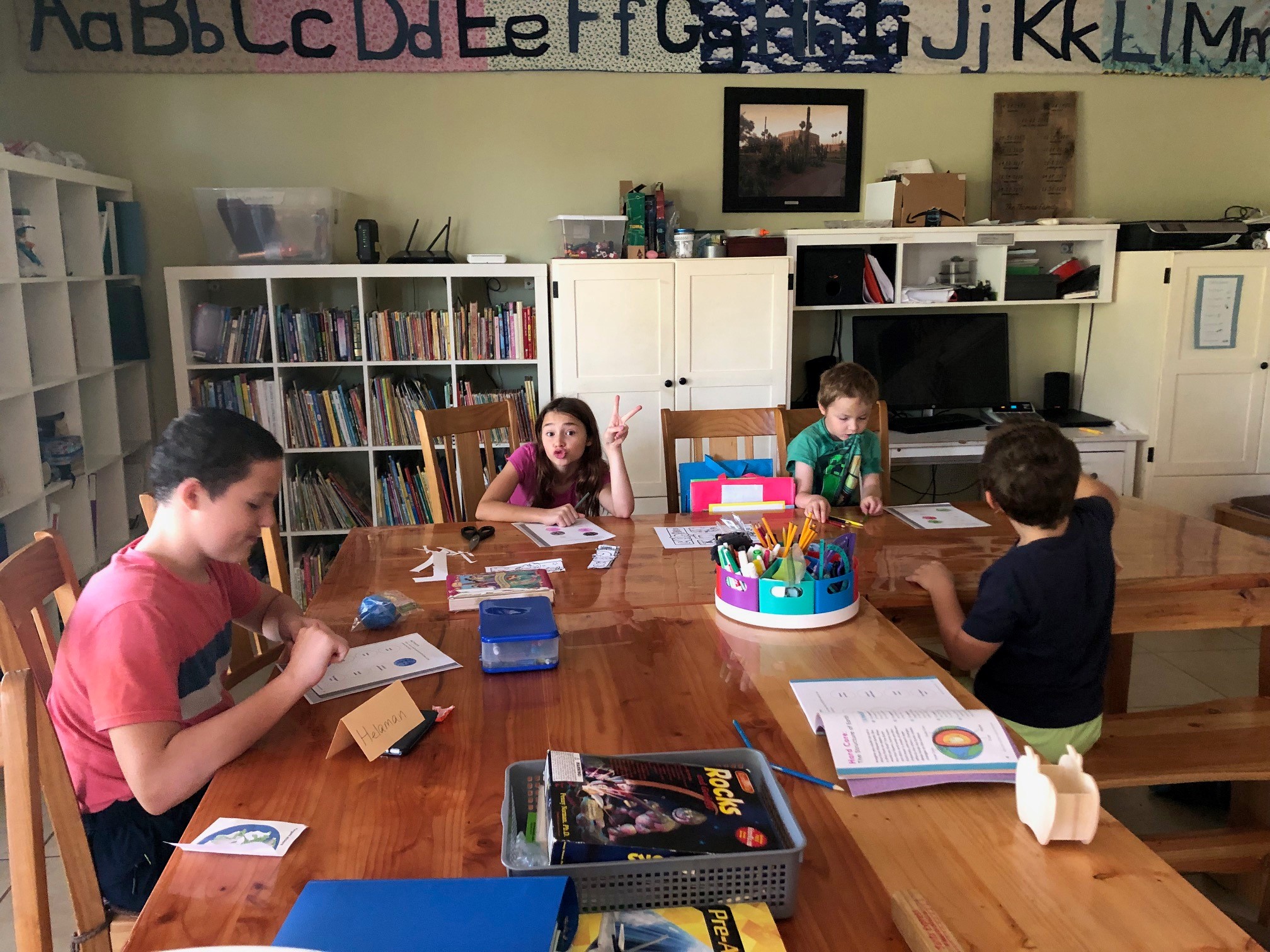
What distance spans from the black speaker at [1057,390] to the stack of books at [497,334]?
2.20 meters

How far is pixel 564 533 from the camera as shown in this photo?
7.37 feet

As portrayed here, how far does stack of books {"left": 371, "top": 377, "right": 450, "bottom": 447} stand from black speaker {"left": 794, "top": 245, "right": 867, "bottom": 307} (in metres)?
1.51

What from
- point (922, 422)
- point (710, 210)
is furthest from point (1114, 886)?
point (710, 210)

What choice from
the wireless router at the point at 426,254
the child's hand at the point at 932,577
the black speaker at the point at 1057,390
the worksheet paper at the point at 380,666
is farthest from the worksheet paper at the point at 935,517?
the wireless router at the point at 426,254

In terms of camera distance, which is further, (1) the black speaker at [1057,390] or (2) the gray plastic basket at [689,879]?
(1) the black speaker at [1057,390]

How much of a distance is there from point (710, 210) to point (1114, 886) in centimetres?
333

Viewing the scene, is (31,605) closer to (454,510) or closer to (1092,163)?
(454,510)

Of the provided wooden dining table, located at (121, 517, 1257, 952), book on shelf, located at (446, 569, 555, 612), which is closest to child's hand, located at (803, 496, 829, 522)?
wooden dining table, located at (121, 517, 1257, 952)

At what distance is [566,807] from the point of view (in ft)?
2.91

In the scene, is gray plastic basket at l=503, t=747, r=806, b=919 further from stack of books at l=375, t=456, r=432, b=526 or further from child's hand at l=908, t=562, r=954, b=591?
stack of books at l=375, t=456, r=432, b=526

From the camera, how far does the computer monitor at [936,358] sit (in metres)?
3.96

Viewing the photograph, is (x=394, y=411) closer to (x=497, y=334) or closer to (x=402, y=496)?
(x=402, y=496)

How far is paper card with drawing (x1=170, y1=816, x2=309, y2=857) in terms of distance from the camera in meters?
0.97

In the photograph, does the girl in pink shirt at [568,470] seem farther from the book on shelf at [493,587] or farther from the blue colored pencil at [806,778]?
the blue colored pencil at [806,778]
